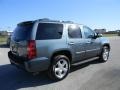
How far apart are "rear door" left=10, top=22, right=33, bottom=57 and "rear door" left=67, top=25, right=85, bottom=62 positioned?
1.52 meters

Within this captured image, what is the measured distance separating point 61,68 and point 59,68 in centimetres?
9

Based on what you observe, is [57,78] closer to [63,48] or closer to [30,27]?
[63,48]

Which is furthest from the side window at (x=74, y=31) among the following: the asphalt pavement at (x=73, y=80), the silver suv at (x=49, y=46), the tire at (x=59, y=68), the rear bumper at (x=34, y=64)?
the rear bumper at (x=34, y=64)

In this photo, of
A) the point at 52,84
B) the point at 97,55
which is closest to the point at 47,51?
the point at 52,84

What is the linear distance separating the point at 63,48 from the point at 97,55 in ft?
9.08

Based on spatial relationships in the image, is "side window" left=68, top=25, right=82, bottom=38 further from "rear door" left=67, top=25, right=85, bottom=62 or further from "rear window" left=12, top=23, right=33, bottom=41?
"rear window" left=12, top=23, right=33, bottom=41

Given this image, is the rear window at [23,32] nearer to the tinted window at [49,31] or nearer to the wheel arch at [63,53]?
the tinted window at [49,31]

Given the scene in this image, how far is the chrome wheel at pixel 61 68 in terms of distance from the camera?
660 cm

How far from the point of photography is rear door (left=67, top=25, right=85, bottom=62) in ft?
23.3

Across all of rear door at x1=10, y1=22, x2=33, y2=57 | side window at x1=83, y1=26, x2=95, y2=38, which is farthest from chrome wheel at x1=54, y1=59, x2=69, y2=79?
side window at x1=83, y1=26, x2=95, y2=38

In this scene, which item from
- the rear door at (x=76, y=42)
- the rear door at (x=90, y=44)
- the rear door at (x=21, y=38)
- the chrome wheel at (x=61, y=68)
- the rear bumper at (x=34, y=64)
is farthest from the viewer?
the rear door at (x=90, y=44)

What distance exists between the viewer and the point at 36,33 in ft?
19.9

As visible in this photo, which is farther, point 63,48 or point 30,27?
point 63,48

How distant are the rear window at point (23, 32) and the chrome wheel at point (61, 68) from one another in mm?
1372
